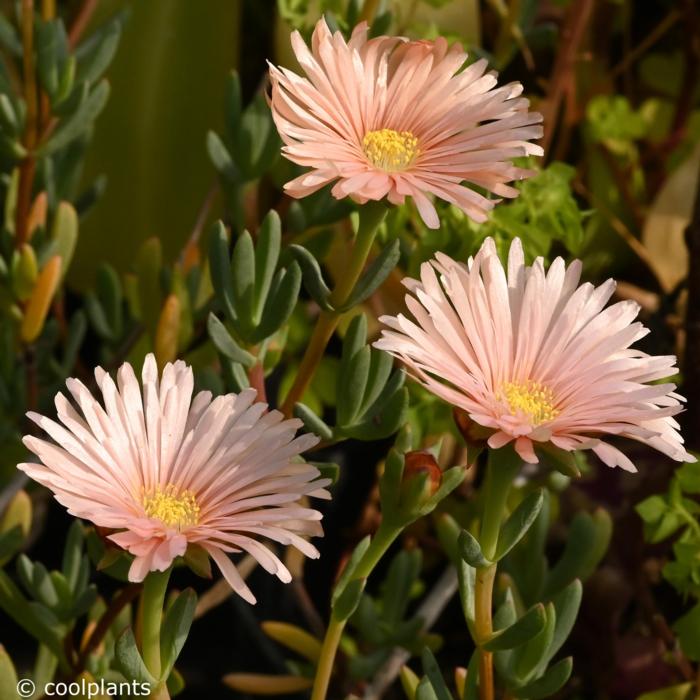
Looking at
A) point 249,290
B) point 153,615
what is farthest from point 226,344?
point 153,615

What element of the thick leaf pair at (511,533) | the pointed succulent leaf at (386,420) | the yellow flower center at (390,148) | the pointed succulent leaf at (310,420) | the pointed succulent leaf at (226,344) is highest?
the yellow flower center at (390,148)

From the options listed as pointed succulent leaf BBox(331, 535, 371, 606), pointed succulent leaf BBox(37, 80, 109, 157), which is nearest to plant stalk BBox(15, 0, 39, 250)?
pointed succulent leaf BBox(37, 80, 109, 157)

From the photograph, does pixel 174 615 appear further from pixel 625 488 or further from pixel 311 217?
pixel 625 488

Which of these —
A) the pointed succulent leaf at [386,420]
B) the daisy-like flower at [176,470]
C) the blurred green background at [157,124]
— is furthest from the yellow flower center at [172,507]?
the blurred green background at [157,124]

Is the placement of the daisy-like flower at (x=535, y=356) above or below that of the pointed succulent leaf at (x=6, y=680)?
above

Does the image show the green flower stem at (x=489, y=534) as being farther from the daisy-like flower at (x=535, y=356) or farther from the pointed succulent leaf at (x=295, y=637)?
the pointed succulent leaf at (x=295, y=637)

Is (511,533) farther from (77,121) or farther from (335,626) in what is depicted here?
(77,121)

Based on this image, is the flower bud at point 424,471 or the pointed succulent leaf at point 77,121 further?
the pointed succulent leaf at point 77,121
